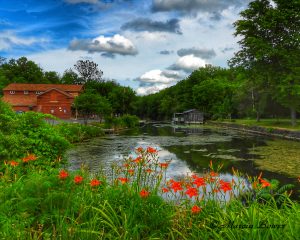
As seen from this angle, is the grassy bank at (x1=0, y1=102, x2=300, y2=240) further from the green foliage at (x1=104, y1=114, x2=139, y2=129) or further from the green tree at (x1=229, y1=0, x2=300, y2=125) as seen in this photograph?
the green foliage at (x1=104, y1=114, x2=139, y2=129)

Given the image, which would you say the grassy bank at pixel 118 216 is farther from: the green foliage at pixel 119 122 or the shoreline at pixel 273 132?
the green foliage at pixel 119 122

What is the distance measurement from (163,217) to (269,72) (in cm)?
4410

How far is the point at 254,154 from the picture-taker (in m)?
22.1

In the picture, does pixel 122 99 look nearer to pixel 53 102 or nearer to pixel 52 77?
pixel 53 102

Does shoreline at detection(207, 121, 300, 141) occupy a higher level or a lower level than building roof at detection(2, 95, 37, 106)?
lower

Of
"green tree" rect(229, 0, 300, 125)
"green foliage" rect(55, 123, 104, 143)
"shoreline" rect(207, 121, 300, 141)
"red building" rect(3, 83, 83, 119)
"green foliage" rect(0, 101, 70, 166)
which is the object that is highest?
"green tree" rect(229, 0, 300, 125)

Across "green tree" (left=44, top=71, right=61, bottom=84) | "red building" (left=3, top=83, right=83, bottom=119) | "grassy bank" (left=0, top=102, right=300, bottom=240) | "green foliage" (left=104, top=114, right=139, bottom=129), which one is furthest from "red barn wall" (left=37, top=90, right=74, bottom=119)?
"grassy bank" (left=0, top=102, right=300, bottom=240)

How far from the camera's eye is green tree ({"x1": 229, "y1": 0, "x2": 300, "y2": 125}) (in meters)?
42.1

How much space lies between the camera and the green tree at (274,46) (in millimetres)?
42119

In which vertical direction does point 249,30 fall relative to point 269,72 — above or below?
above

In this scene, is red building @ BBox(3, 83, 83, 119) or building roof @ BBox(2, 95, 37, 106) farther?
building roof @ BBox(2, 95, 37, 106)

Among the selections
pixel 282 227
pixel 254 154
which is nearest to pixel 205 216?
pixel 282 227

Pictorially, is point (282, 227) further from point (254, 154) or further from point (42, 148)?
point (254, 154)

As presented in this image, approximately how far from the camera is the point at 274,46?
44594 mm
